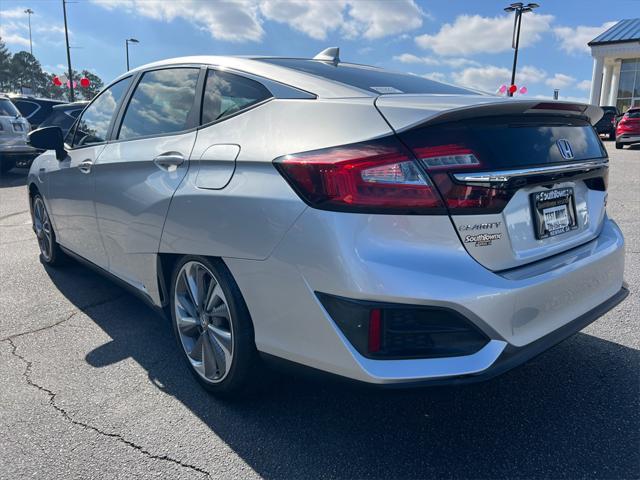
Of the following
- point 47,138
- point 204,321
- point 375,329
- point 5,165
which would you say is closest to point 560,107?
point 375,329

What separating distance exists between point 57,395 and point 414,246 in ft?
6.69

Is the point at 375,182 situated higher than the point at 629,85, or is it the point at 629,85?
the point at 629,85

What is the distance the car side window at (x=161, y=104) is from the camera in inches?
112

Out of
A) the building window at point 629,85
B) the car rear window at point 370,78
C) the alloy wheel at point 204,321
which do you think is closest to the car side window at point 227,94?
the car rear window at point 370,78

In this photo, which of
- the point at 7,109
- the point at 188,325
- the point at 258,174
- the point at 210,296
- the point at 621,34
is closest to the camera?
the point at 258,174

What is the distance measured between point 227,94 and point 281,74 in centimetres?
31

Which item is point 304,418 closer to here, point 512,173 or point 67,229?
point 512,173

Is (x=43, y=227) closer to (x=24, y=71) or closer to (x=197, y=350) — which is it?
(x=197, y=350)

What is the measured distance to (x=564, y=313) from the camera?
215 centimetres

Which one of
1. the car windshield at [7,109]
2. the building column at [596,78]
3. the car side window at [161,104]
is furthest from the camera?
the building column at [596,78]

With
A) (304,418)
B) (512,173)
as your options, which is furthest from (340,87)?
(304,418)

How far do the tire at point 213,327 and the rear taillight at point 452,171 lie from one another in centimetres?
98

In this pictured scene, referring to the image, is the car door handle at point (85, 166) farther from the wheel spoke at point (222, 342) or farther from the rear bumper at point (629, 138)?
the rear bumper at point (629, 138)

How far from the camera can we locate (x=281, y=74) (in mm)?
2426
